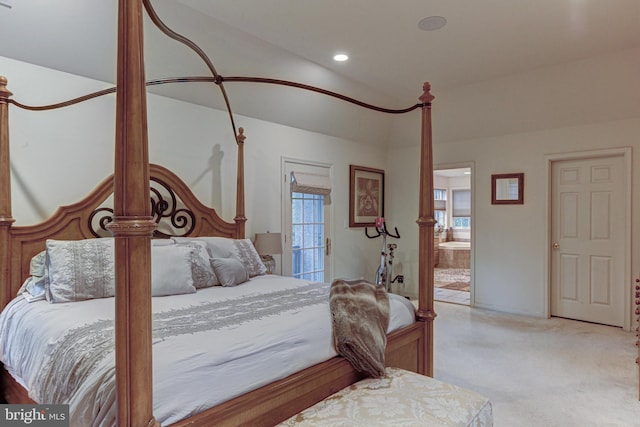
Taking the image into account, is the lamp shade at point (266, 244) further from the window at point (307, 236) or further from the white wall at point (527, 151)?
the white wall at point (527, 151)

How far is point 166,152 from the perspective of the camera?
133 inches

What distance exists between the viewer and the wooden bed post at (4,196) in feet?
7.91

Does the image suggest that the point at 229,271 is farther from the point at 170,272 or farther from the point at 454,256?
the point at 454,256

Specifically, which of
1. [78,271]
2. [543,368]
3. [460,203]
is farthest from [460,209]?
[78,271]

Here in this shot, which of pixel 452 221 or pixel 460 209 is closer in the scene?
pixel 460 209

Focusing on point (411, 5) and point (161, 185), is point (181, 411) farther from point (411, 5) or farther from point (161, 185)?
point (411, 5)

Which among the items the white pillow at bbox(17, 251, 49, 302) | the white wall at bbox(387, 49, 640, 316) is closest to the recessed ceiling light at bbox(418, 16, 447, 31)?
the white wall at bbox(387, 49, 640, 316)

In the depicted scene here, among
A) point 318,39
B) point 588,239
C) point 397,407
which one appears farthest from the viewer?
point 588,239

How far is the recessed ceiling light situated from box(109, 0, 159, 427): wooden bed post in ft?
8.34

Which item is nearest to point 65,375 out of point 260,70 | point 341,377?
point 341,377

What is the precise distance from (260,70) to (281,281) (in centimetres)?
206

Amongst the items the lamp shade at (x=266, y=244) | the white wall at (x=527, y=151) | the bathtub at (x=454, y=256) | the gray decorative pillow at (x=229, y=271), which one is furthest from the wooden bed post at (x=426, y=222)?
the bathtub at (x=454, y=256)

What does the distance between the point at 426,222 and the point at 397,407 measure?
110 centimetres

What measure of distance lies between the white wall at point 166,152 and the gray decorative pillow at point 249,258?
0.67 m
